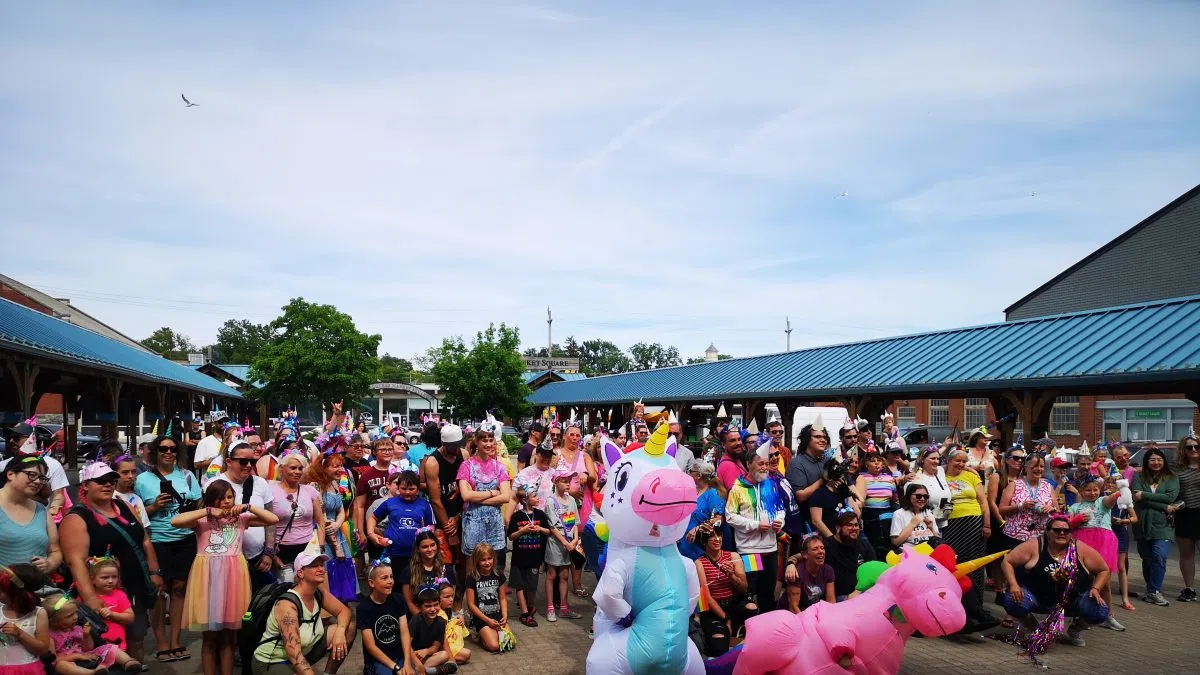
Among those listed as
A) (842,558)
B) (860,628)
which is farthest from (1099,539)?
(860,628)

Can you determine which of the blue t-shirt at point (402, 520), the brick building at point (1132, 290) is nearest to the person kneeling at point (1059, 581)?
the blue t-shirt at point (402, 520)

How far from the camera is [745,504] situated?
674 centimetres

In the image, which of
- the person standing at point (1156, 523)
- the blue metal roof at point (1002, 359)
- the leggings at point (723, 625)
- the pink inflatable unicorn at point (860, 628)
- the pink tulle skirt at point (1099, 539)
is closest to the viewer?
the pink inflatable unicorn at point (860, 628)

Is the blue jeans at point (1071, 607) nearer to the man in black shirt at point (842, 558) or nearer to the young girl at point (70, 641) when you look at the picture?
the man in black shirt at point (842, 558)

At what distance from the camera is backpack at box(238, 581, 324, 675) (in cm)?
541

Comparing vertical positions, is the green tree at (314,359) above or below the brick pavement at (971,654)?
above

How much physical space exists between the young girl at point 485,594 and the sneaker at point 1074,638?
4.91 metres

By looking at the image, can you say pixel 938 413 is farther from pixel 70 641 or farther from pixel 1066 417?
pixel 70 641

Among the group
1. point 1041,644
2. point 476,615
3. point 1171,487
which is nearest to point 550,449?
point 476,615

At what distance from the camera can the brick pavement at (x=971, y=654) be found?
6.37 metres

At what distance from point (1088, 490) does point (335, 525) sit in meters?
7.35

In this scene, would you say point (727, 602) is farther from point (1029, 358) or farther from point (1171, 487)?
point (1029, 358)

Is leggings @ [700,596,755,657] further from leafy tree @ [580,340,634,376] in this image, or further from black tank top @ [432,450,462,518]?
leafy tree @ [580,340,634,376]

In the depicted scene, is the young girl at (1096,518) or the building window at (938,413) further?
the building window at (938,413)
